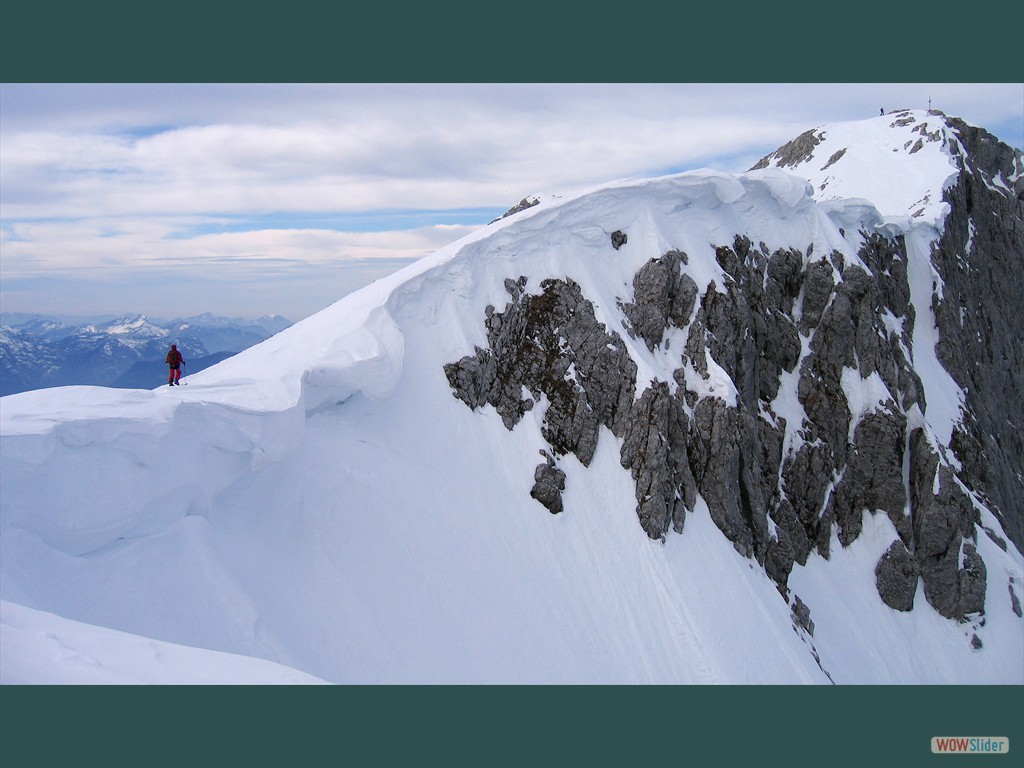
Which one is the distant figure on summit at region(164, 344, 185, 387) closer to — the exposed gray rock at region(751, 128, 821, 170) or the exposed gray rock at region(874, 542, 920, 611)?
the exposed gray rock at region(874, 542, 920, 611)

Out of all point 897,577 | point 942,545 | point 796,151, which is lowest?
point 897,577

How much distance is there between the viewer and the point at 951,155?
65250 mm

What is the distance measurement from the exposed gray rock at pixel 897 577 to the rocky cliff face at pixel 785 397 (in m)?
0.08

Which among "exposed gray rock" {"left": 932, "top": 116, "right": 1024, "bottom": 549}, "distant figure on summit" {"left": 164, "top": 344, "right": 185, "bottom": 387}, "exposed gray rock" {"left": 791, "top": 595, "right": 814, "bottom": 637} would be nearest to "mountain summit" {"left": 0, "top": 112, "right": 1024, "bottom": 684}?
"exposed gray rock" {"left": 791, "top": 595, "right": 814, "bottom": 637}

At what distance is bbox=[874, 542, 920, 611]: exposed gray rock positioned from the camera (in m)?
38.2

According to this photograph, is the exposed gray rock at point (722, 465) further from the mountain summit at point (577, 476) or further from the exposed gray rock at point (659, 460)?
the exposed gray rock at point (659, 460)

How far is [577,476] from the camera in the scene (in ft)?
98.8

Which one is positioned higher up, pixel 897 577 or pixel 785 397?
pixel 785 397

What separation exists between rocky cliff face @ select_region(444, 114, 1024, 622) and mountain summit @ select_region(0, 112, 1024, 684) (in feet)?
0.45

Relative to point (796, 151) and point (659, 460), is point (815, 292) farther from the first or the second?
point (796, 151)

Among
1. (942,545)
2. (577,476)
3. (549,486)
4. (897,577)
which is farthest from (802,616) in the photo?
(549,486)

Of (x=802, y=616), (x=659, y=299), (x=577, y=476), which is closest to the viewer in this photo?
(x=577, y=476)

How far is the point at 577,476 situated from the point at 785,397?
14.7 meters

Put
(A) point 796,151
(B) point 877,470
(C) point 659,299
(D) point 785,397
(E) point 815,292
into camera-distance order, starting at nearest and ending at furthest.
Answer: (C) point 659,299 < (D) point 785,397 < (B) point 877,470 < (E) point 815,292 < (A) point 796,151
